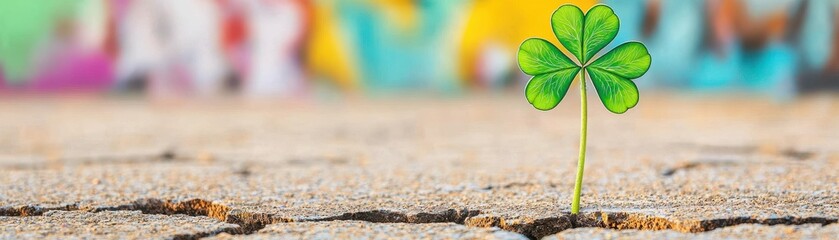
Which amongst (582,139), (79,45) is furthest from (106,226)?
(79,45)

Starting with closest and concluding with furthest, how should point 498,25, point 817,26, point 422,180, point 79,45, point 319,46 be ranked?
point 422,180
point 817,26
point 498,25
point 319,46
point 79,45

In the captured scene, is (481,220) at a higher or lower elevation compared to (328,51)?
lower

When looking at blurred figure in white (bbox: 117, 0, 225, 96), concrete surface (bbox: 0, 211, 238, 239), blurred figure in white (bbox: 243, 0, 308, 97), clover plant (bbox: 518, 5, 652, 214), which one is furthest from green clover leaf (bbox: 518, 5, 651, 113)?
blurred figure in white (bbox: 117, 0, 225, 96)

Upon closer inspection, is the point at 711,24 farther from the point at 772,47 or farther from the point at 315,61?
the point at 315,61

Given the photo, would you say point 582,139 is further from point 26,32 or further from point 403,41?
point 26,32

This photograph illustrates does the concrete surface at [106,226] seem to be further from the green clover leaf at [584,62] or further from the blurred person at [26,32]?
the blurred person at [26,32]

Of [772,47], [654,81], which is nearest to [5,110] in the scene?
[654,81]

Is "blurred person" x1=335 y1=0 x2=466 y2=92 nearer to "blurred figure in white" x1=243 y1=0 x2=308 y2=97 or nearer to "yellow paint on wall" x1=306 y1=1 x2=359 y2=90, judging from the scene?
"yellow paint on wall" x1=306 y1=1 x2=359 y2=90
